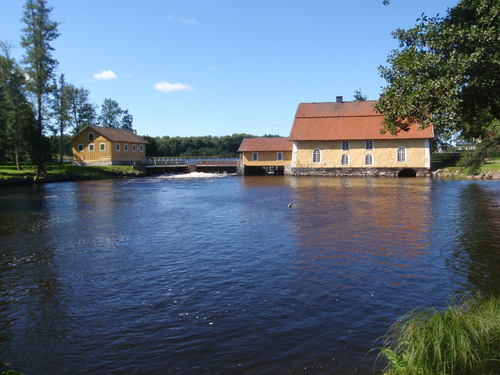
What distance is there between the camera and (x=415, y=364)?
4.82m

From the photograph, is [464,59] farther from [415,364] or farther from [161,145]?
[161,145]

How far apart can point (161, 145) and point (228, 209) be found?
110878mm

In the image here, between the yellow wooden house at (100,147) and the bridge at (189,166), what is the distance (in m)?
3.80

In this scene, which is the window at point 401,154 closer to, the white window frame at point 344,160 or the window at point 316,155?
the white window frame at point 344,160

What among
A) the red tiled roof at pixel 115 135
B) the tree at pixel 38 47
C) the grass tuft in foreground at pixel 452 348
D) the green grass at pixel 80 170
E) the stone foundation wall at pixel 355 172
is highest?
the tree at pixel 38 47

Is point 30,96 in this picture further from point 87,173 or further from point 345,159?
point 345,159

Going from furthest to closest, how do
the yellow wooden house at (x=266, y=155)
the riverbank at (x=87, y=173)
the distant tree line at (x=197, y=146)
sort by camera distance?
the distant tree line at (x=197, y=146)
the yellow wooden house at (x=266, y=155)
the riverbank at (x=87, y=173)

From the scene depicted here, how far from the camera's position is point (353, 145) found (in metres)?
51.2

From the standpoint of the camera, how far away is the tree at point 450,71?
958cm

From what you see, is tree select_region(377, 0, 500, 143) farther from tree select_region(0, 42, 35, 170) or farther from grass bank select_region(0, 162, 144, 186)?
tree select_region(0, 42, 35, 170)

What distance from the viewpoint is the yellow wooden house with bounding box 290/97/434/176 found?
48875 millimetres

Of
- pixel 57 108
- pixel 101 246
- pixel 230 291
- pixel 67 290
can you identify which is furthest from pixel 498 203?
pixel 57 108

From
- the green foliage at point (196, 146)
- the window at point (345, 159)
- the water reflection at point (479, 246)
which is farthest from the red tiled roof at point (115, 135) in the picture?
the green foliage at point (196, 146)

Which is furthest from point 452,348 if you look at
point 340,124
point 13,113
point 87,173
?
point 87,173
